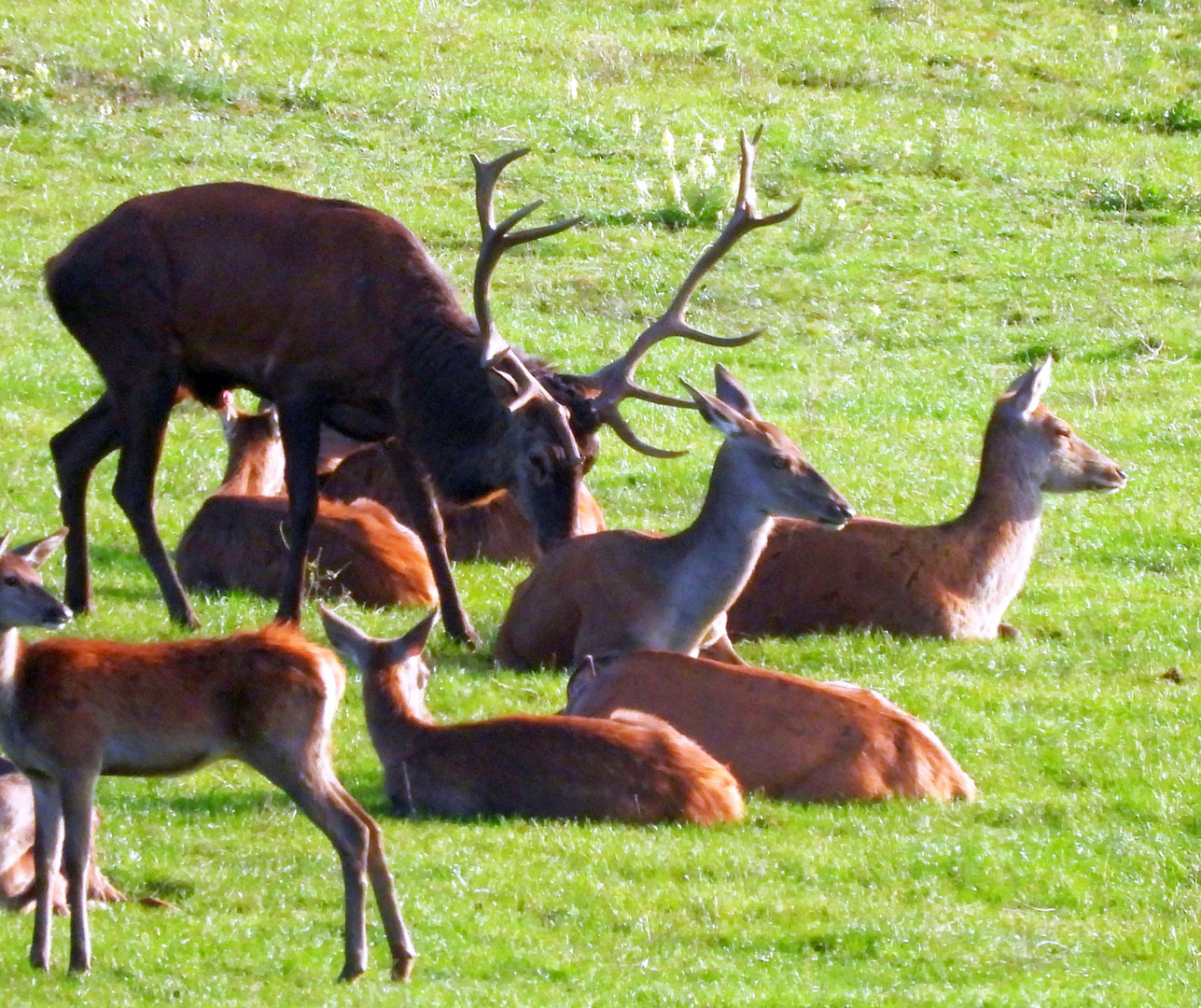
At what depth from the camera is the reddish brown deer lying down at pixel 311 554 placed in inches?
454

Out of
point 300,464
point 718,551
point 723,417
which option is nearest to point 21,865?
point 718,551

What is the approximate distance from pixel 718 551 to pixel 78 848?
4407 millimetres

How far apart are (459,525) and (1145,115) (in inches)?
650

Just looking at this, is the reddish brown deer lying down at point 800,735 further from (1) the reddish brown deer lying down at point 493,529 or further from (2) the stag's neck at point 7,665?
(1) the reddish brown deer lying down at point 493,529

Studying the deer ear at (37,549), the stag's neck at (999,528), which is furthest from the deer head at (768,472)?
the deer ear at (37,549)

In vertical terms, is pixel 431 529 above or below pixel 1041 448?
below

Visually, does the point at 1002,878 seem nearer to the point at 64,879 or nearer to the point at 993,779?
the point at 993,779

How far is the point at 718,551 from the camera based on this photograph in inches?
400

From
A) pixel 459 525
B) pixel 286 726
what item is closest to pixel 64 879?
pixel 286 726

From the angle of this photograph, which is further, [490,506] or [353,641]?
[490,506]

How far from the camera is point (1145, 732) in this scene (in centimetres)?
952

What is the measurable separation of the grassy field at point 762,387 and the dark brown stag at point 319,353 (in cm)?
71

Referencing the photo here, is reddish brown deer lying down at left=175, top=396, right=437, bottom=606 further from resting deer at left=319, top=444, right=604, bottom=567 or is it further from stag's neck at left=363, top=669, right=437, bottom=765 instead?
stag's neck at left=363, top=669, right=437, bottom=765

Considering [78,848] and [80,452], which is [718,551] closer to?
[80,452]
